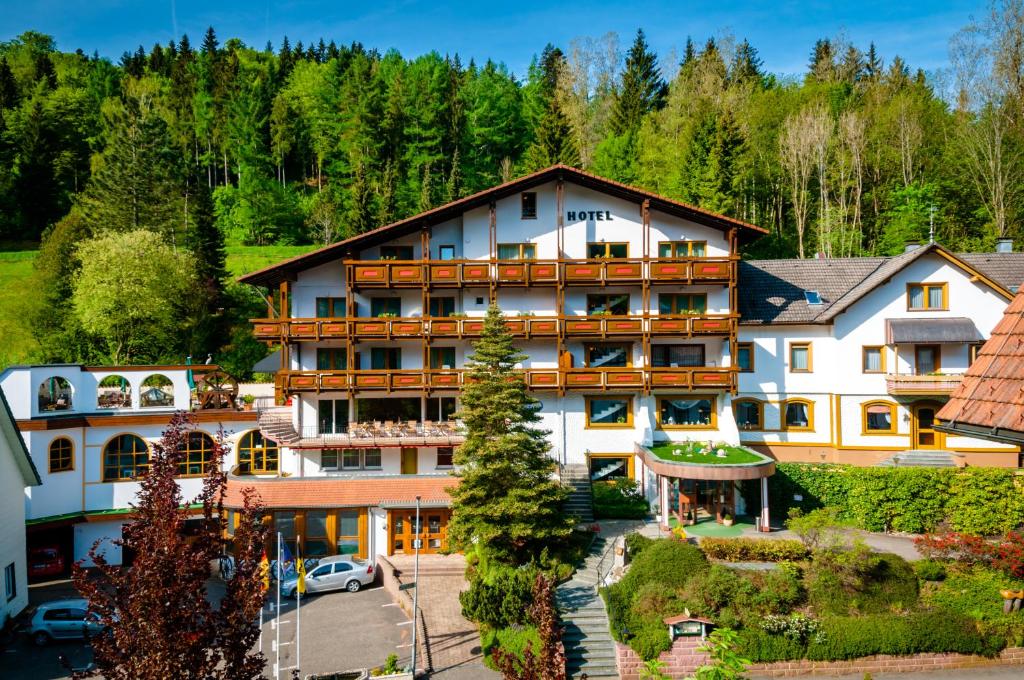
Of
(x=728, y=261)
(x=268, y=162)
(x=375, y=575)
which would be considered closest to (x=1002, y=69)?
(x=728, y=261)

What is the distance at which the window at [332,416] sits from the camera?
1293 inches

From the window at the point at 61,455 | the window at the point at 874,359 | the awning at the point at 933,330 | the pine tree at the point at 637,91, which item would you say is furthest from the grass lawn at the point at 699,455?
the pine tree at the point at 637,91

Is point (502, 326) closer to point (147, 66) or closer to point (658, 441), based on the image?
point (658, 441)

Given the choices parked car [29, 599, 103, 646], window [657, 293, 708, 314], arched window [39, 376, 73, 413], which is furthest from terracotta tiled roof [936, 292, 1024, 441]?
arched window [39, 376, 73, 413]

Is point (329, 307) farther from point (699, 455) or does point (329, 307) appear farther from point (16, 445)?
point (699, 455)

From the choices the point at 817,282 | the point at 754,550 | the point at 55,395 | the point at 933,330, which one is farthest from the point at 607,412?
the point at 55,395

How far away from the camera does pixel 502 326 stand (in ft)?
90.1

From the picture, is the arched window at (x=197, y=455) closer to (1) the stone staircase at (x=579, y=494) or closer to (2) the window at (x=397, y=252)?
(2) the window at (x=397, y=252)

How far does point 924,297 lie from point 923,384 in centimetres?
424

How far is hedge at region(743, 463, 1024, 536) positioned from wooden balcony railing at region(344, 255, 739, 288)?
930 centimetres

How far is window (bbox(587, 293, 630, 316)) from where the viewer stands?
33.8 m

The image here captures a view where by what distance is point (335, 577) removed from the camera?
27766 mm

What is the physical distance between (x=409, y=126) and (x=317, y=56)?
49.6m

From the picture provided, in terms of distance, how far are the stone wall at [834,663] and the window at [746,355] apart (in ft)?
49.9
